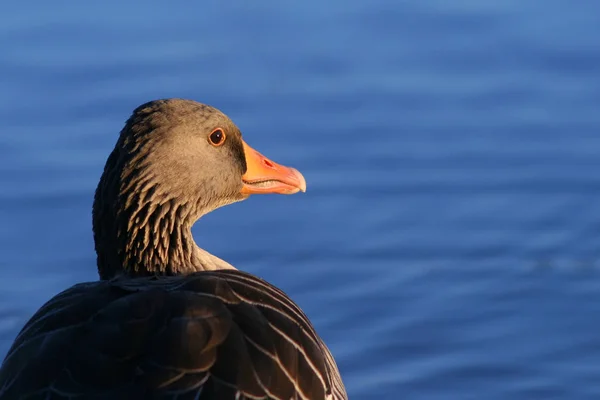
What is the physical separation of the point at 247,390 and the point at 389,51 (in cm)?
722

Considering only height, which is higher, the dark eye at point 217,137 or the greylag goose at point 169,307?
the dark eye at point 217,137

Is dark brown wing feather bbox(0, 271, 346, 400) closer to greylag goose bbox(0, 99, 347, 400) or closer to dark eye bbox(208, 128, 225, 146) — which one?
greylag goose bbox(0, 99, 347, 400)

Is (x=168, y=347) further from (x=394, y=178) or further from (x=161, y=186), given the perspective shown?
(x=394, y=178)

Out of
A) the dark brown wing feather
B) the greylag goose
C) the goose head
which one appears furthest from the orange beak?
the dark brown wing feather

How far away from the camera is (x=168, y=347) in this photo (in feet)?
18.0

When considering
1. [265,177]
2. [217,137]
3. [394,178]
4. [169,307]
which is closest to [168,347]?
[169,307]

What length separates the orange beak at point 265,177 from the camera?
746 centimetres


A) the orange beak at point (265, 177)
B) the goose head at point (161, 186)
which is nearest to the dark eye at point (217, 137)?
the goose head at point (161, 186)

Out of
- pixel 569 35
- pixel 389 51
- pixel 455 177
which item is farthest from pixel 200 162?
pixel 569 35

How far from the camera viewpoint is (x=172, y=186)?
6.98 m

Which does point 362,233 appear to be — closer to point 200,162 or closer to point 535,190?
point 535,190

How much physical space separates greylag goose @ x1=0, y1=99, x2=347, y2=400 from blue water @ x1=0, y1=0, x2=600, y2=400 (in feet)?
7.16

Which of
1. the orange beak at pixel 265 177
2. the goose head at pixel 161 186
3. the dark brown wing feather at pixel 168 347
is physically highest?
the orange beak at pixel 265 177

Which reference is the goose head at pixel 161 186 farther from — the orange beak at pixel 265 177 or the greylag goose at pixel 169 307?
the orange beak at pixel 265 177
